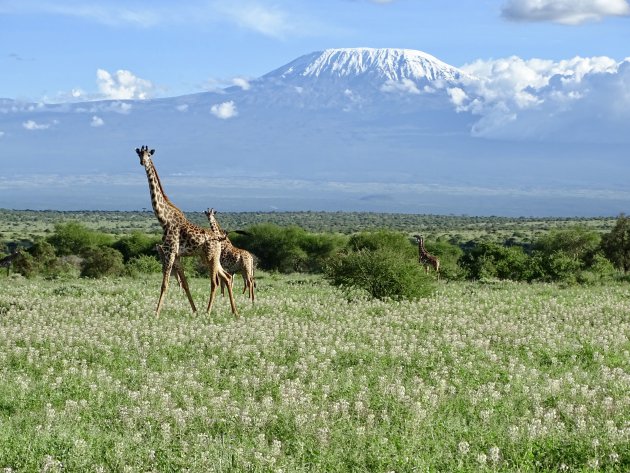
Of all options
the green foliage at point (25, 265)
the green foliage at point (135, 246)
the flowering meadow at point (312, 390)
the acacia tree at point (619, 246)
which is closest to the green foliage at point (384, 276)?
the flowering meadow at point (312, 390)

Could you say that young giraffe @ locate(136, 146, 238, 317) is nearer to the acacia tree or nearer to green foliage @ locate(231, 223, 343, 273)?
the acacia tree

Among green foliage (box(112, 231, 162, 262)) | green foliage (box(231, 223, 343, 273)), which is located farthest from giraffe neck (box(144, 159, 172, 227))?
green foliage (box(231, 223, 343, 273))

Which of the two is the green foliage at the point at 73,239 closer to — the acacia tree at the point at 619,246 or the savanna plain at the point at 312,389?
the acacia tree at the point at 619,246

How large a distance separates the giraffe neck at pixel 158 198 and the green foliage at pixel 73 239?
50640 mm

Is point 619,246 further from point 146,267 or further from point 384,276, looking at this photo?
point 384,276

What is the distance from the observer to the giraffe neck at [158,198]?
21219 millimetres

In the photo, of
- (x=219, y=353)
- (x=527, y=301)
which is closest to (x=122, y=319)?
(x=219, y=353)

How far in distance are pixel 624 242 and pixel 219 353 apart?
44.0 meters

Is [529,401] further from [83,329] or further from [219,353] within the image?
[83,329]

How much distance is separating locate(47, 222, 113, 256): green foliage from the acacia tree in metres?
39.5

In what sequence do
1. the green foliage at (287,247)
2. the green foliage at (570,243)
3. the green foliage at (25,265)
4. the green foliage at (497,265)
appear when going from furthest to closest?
1. the green foliage at (287,247)
2. the green foliage at (570,243)
3. the green foliage at (25,265)
4. the green foliage at (497,265)

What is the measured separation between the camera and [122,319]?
63.9ft

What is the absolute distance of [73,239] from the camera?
73.5 meters

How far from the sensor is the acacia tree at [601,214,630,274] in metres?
54.2
